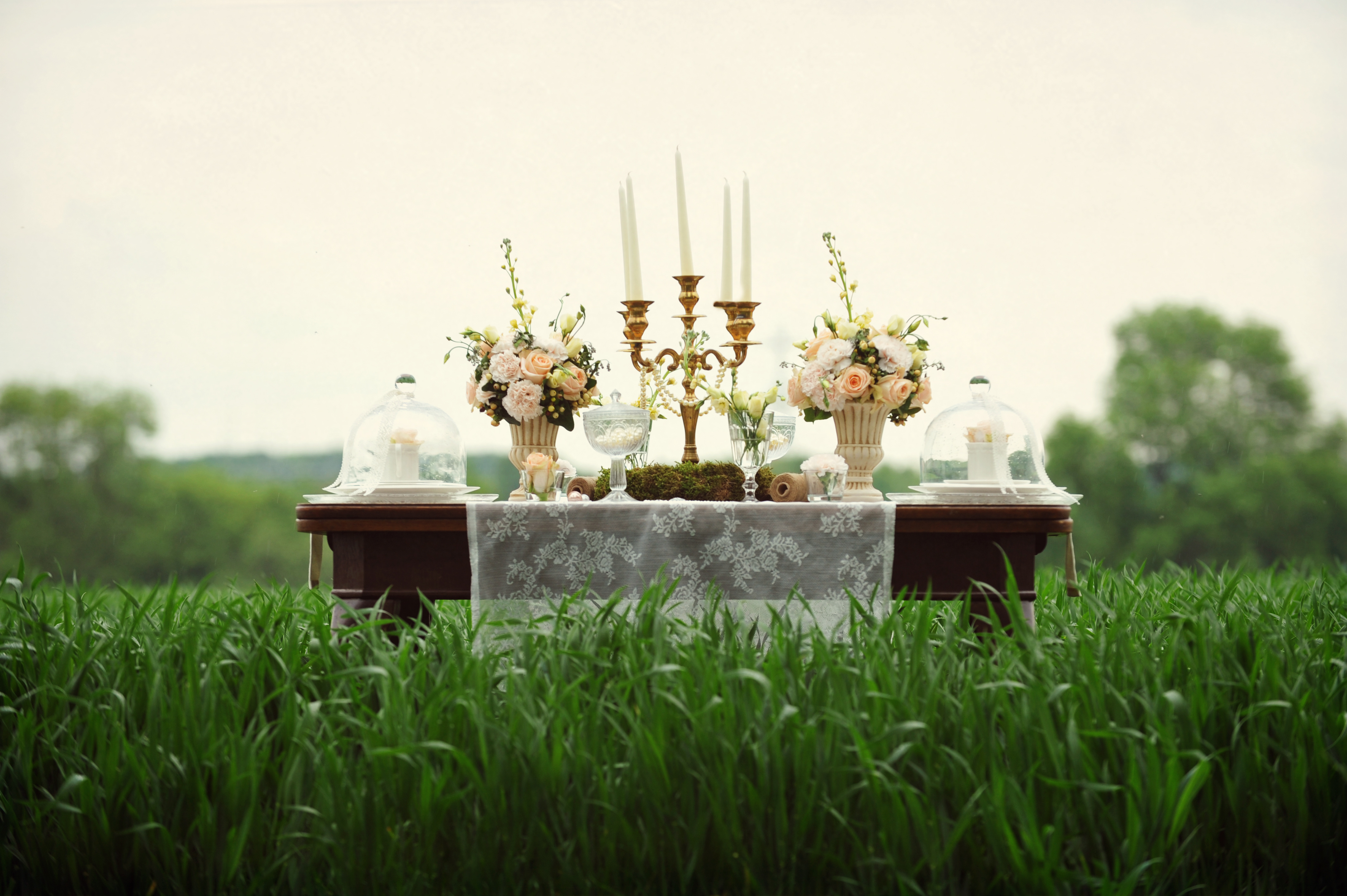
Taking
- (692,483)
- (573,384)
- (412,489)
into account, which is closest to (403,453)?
(412,489)

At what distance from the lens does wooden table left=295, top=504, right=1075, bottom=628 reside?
2.94 meters

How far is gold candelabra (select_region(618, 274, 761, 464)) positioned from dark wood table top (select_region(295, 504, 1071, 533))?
0.80m

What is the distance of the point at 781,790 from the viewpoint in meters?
2.20

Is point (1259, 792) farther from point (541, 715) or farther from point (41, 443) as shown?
point (41, 443)

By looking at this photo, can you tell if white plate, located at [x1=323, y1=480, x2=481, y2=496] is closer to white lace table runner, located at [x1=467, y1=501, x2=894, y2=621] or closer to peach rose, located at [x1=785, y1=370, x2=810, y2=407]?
white lace table runner, located at [x1=467, y1=501, x2=894, y2=621]

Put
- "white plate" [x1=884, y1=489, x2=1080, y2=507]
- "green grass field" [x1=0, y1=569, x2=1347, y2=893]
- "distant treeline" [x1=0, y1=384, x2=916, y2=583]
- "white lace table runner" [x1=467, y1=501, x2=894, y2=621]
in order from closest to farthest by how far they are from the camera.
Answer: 1. "green grass field" [x1=0, y1=569, x2=1347, y2=893]
2. "white lace table runner" [x1=467, y1=501, x2=894, y2=621]
3. "white plate" [x1=884, y1=489, x2=1080, y2=507]
4. "distant treeline" [x1=0, y1=384, x2=916, y2=583]

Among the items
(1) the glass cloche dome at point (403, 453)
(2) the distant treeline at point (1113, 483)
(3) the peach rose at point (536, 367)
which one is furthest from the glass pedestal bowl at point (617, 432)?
(2) the distant treeline at point (1113, 483)

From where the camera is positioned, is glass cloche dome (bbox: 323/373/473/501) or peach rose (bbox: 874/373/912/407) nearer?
glass cloche dome (bbox: 323/373/473/501)

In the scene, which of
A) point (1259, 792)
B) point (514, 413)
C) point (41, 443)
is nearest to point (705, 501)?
point (514, 413)

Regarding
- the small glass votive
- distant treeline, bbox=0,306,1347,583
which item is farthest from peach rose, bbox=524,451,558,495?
distant treeline, bbox=0,306,1347,583

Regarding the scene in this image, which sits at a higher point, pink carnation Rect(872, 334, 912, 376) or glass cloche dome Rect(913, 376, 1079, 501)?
pink carnation Rect(872, 334, 912, 376)

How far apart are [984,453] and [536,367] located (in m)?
1.44

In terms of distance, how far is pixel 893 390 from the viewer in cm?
325

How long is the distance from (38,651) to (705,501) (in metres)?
1.88
